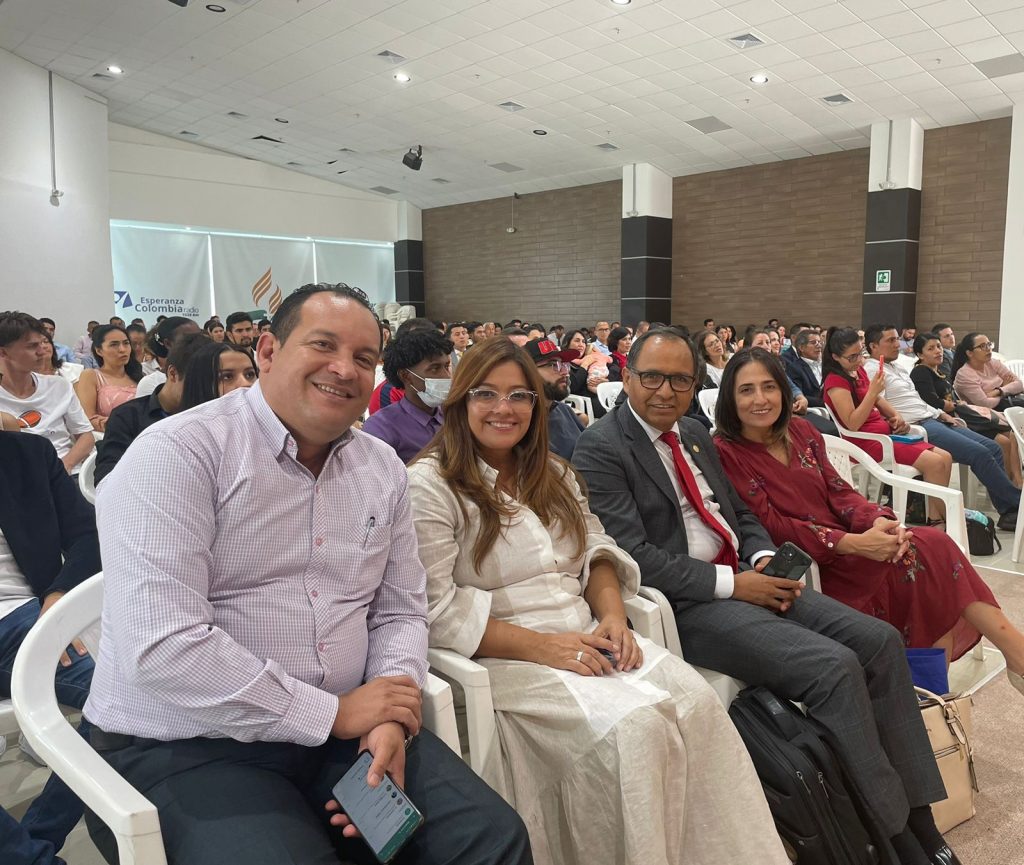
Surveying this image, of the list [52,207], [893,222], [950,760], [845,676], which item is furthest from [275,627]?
[893,222]

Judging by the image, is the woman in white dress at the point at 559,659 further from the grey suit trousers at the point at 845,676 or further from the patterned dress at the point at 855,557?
the patterned dress at the point at 855,557

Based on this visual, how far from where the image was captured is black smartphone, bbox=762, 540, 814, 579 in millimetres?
2044

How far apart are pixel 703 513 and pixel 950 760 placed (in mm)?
836

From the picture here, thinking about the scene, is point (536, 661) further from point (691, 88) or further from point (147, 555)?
point (691, 88)

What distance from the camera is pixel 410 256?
17250mm

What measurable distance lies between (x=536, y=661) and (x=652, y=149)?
38.5 feet

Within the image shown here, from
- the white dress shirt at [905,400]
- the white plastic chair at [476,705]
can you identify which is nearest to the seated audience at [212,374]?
the white plastic chair at [476,705]

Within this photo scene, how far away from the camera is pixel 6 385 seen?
330cm

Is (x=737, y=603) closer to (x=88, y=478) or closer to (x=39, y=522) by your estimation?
(x=39, y=522)

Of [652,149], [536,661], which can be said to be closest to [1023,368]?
[652,149]

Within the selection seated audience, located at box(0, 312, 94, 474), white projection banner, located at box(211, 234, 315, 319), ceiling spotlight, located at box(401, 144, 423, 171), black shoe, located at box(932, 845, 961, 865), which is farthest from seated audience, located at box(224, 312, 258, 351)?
white projection banner, located at box(211, 234, 315, 319)

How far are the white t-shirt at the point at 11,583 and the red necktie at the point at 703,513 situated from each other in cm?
168

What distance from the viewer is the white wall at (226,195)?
1330cm

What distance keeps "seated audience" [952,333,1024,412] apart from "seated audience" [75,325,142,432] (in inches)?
220
